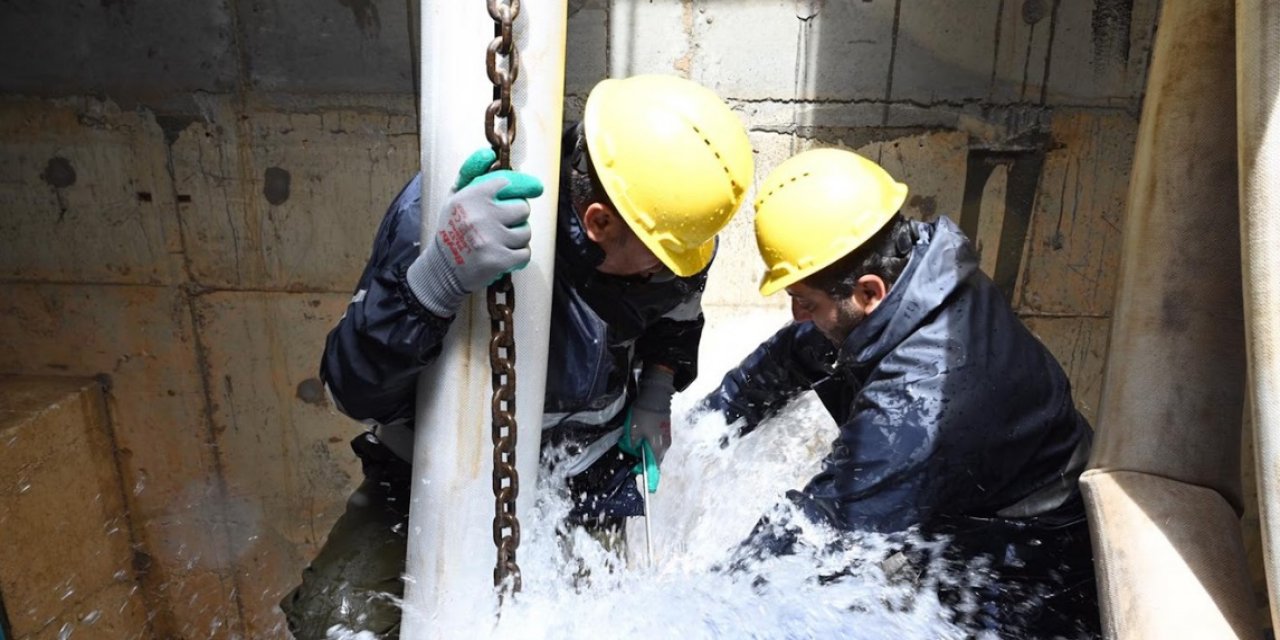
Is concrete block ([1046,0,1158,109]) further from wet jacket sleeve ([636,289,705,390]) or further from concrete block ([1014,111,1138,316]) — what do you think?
wet jacket sleeve ([636,289,705,390])

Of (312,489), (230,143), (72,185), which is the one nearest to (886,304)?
(230,143)

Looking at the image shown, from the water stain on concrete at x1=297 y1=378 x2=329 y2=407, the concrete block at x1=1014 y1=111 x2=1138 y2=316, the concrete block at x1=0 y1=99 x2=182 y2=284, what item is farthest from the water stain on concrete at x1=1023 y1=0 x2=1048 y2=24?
the concrete block at x1=0 y1=99 x2=182 y2=284

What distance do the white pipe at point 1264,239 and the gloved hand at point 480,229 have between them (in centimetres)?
131

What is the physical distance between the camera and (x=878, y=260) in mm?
2410

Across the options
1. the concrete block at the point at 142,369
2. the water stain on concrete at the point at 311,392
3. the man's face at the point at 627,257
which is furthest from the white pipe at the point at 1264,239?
the concrete block at the point at 142,369

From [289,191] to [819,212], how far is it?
2646mm

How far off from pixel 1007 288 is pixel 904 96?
104cm

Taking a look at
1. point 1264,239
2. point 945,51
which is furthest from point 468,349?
point 945,51

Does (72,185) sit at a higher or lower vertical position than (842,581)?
higher

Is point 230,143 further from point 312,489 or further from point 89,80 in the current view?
point 312,489

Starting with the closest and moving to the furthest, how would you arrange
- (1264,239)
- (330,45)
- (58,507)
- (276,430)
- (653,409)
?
(1264,239) < (653,409) < (330,45) < (58,507) < (276,430)

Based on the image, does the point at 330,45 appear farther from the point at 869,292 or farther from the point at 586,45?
the point at 869,292

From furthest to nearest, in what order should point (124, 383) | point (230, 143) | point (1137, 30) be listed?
point (124, 383) → point (230, 143) → point (1137, 30)

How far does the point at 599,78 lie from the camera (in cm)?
375
